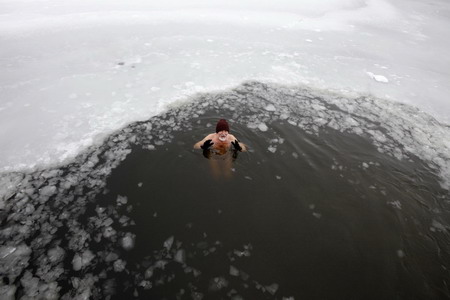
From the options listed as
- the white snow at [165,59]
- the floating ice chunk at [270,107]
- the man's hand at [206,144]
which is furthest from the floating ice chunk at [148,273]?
the floating ice chunk at [270,107]

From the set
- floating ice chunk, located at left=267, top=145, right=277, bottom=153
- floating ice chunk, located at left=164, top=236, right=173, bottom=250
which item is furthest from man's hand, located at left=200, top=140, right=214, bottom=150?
floating ice chunk, located at left=164, top=236, right=173, bottom=250

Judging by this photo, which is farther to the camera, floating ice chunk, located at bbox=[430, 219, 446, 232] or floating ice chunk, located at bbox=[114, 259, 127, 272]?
floating ice chunk, located at bbox=[430, 219, 446, 232]

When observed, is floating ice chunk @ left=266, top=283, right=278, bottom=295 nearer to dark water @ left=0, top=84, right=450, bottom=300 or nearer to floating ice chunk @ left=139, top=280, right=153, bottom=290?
dark water @ left=0, top=84, right=450, bottom=300

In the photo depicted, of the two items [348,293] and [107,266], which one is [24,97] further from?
[348,293]

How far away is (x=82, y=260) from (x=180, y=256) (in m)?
1.02

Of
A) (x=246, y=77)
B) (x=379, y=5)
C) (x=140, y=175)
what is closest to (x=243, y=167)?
(x=140, y=175)

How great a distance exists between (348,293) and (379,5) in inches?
553

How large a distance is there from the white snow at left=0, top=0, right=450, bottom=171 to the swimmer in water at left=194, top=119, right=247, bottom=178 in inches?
52.6

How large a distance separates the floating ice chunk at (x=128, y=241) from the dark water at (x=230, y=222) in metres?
0.01

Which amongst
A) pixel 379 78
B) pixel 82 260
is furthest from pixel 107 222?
pixel 379 78

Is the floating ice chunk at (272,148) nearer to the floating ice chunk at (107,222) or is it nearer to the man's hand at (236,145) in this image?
the man's hand at (236,145)

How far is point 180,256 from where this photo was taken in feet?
10.6

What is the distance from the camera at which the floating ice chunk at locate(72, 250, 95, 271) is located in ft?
10.1

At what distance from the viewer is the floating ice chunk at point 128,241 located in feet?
10.8
